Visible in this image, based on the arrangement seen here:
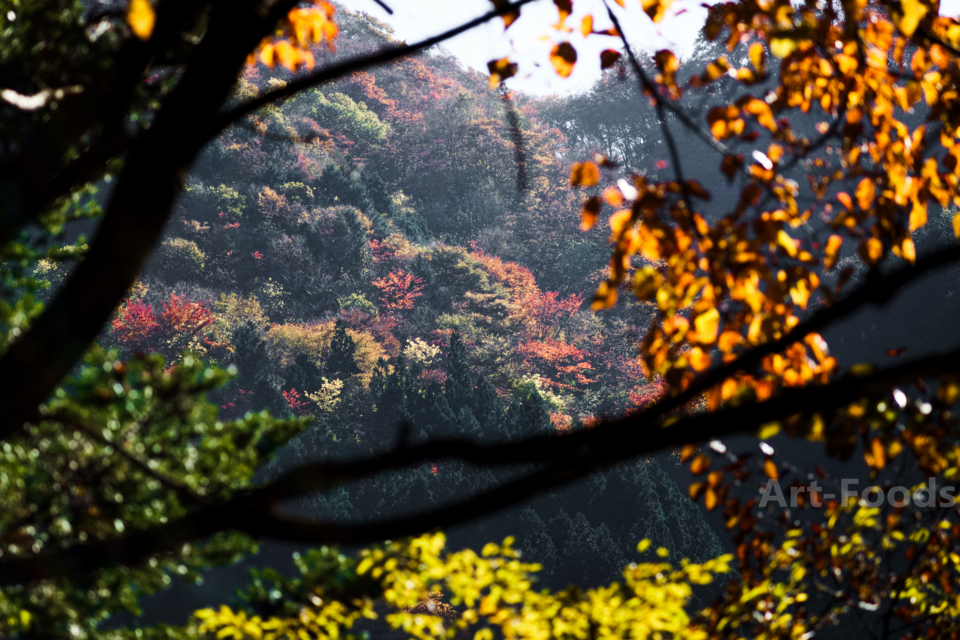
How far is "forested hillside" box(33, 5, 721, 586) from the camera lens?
1304cm

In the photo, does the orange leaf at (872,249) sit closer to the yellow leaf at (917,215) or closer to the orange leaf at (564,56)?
the yellow leaf at (917,215)

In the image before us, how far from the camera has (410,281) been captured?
21.0 meters

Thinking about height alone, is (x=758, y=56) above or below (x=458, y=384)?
below

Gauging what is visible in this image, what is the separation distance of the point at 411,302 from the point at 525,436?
725 inches

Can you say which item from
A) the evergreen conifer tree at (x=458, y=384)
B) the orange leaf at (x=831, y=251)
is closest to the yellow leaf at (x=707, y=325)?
the orange leaf at (x=831, y=251)

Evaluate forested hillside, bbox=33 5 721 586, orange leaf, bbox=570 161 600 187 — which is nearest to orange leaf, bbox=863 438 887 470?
orange leaf, bbox=570 161 600 187

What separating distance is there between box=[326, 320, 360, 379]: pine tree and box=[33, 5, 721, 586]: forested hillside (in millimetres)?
40

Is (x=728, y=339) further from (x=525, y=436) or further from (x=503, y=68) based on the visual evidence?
(x=503, y=68)

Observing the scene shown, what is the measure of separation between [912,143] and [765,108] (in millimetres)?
550

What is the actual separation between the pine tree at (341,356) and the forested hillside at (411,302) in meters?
0.04

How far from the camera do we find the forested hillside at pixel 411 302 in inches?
513

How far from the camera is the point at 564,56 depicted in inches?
76.2

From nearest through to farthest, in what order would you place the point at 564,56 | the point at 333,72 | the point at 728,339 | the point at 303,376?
the point at 333,72, the point at 728,339, the point at 564,56, the point at 303,376

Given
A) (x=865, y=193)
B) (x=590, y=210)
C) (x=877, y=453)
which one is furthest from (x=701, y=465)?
(x=865, y=193)
